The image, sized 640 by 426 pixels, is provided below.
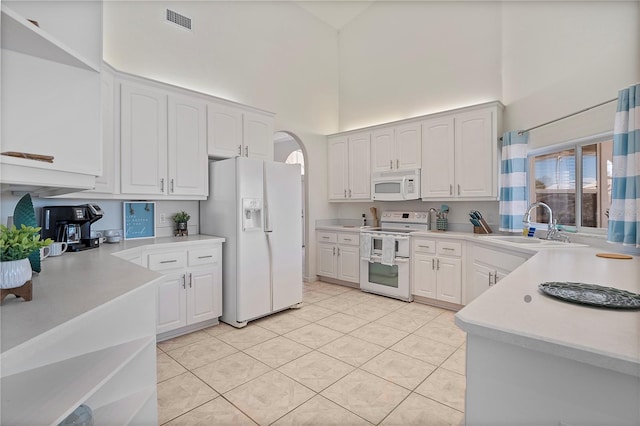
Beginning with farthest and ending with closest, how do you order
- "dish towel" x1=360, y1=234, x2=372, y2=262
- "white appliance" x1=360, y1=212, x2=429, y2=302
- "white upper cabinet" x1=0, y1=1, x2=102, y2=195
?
"dish towel" x1=360, y1=234, x2=372, y2=262 → "white appliance" x1=360, y1=212, x2=429, y2=302 → "white upper cabinet" x1=0, y1=1, x2=102, y2=195

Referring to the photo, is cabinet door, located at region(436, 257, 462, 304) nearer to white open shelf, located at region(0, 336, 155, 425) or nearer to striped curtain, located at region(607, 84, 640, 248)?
striped curtain, located at region(607, 84, 640, 248)

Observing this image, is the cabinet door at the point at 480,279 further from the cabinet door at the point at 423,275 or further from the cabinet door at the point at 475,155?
the cabinet door at the point at 475,155

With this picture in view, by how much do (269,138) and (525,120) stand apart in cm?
300

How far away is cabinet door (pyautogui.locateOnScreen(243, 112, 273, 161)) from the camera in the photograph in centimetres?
380

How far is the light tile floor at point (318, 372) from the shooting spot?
1858 millimetres

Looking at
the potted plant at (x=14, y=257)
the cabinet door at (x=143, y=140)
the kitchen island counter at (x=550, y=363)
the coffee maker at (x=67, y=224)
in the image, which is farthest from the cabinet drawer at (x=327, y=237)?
the potted plant at (x=14, y=257)

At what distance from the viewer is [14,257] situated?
1.01 m

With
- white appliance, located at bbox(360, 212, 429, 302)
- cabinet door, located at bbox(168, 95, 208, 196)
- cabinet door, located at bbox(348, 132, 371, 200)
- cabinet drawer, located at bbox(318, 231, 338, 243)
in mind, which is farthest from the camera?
cabinet drawer, located at bbox(318, 231, 338, 243)

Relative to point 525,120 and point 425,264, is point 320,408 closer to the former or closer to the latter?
point 425,264

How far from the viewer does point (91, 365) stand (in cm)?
120

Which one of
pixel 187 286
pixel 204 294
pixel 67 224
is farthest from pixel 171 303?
pixel 67 224

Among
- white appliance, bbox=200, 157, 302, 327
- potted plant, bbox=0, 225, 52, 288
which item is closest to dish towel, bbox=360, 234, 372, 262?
white appliance, bbox=200, 157, 302, 327

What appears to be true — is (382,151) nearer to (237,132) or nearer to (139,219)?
(237,132)

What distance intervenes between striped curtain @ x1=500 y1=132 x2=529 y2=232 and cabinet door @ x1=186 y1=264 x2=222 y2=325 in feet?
10.4
